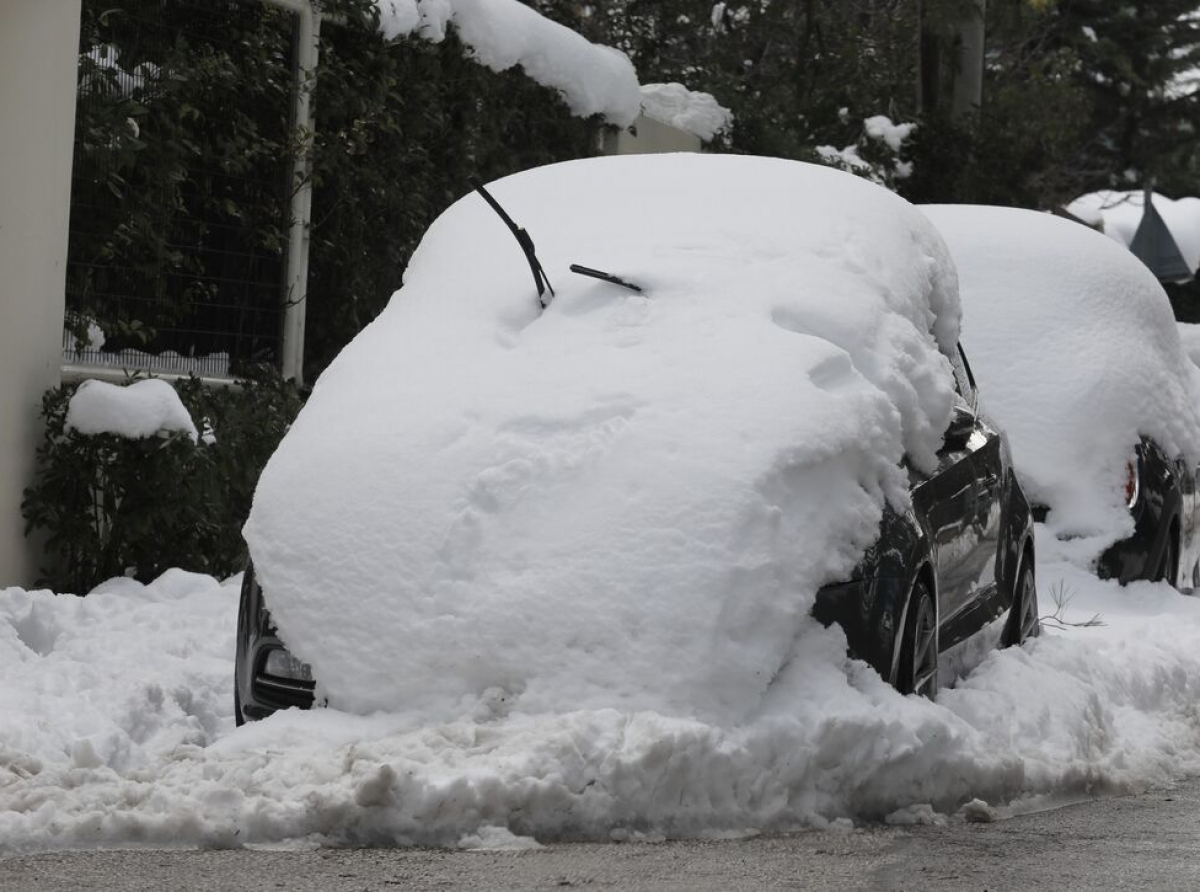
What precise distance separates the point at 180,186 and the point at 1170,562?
521 centimetres

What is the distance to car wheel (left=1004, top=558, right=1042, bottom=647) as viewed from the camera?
764 centimetres

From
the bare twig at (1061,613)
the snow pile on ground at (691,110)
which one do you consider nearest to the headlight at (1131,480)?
the bare twig at (1061,613)

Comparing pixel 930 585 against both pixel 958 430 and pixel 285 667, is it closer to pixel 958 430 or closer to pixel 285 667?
pixel 958 430

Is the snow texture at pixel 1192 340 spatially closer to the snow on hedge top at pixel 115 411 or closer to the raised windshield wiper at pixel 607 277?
the snow on hedge top at pixel 115 411

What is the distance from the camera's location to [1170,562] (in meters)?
10.3

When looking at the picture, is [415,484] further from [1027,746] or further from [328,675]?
[1027,746]

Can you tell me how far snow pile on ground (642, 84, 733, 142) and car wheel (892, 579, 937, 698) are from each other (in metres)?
11.2

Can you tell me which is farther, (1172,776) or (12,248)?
(12,248)

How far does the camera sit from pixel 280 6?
10.3 metres

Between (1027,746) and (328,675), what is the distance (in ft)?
6.66

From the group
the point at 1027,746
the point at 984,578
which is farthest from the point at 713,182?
the point at 1027,746

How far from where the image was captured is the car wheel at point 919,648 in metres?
5.78

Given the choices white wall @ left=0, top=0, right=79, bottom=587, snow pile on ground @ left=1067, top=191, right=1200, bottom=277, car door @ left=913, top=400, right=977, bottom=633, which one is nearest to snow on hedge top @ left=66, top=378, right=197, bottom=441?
white wall @ left=0, top=0, right=79, bottom=587

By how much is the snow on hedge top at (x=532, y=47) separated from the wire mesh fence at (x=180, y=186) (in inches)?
37.8
